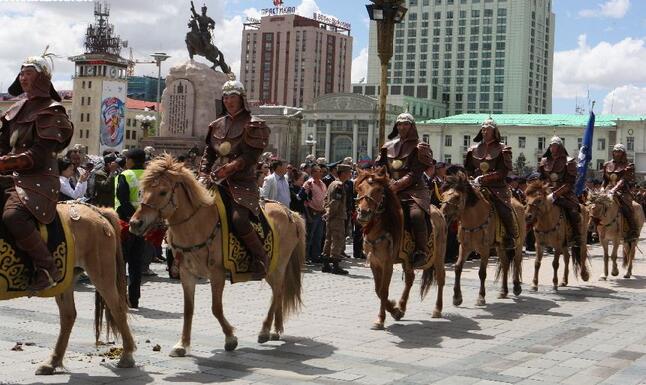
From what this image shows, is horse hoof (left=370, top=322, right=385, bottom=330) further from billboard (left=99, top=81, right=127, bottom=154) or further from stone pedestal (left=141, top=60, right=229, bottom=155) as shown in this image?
billboard (left=99, top=81, right=127, bottom=154)

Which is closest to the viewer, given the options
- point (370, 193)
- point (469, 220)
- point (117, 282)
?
point (117, 282)

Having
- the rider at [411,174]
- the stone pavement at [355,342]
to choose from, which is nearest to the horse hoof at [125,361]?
the stone pavement at [355,342]

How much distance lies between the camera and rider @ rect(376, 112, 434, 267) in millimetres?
12250

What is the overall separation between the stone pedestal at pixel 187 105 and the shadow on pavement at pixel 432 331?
85.6 ft

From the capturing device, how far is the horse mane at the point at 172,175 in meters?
9.10

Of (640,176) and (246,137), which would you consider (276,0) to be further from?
(246,137)

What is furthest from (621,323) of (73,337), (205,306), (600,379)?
(73,337)

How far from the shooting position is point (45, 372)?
819 cm

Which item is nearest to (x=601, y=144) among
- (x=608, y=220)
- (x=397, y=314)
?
(x=608, y=220)

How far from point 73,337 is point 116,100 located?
99.7 meters

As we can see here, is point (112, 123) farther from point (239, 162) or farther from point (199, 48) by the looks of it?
point (239, 162)

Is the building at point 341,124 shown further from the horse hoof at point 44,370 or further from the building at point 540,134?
the horse hoof at point 44,370

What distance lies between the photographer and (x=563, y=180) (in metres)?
17.2

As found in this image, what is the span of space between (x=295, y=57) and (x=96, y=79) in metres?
70.7
